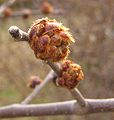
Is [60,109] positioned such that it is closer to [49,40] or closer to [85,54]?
[49,40]

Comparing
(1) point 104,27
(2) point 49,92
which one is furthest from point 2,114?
(2) point 49,92

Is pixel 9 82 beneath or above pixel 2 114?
beneath

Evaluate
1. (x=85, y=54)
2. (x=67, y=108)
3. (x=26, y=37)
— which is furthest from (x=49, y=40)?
(x=85, y=54)

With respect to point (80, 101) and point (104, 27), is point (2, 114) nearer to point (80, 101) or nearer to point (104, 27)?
point (80, 101)

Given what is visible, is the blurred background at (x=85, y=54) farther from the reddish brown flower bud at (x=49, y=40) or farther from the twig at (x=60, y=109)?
the reddish brown flower bud at (x=49, y=40)

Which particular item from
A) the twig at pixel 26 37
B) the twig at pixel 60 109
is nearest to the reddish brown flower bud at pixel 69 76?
the twig at pixel 26 37

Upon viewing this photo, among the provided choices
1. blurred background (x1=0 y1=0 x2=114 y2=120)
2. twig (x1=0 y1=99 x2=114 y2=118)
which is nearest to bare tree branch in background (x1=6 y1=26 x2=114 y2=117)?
twig (x1=0 y1=99 x2=114 y2=118)
